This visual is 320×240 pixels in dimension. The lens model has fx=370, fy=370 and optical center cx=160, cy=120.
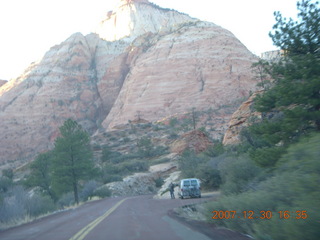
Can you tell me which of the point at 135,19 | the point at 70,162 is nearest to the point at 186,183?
the point at 70,162

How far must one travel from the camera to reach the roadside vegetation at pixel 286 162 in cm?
624

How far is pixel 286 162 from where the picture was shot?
764 cm

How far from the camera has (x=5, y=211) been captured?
18.8 meters

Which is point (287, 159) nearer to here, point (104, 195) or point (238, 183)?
point (238, 183)

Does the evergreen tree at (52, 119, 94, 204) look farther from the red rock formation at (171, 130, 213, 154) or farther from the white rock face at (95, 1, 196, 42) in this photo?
the white rock face at (95, 1, 196, 42)

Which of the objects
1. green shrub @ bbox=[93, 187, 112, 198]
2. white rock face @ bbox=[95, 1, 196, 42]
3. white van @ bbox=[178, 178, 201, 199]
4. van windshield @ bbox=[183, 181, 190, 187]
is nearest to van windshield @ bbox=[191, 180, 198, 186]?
white van @ bbox=[178, 178, 201, 199]

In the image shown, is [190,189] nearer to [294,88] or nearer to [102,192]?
[294,88]

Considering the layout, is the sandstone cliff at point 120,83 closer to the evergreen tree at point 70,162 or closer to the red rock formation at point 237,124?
the red rock formation at point 237,124

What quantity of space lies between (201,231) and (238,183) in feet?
17.9

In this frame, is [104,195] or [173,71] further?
[173,71]

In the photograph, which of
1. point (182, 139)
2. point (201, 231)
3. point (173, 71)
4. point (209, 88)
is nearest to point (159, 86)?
point (173, 71)
